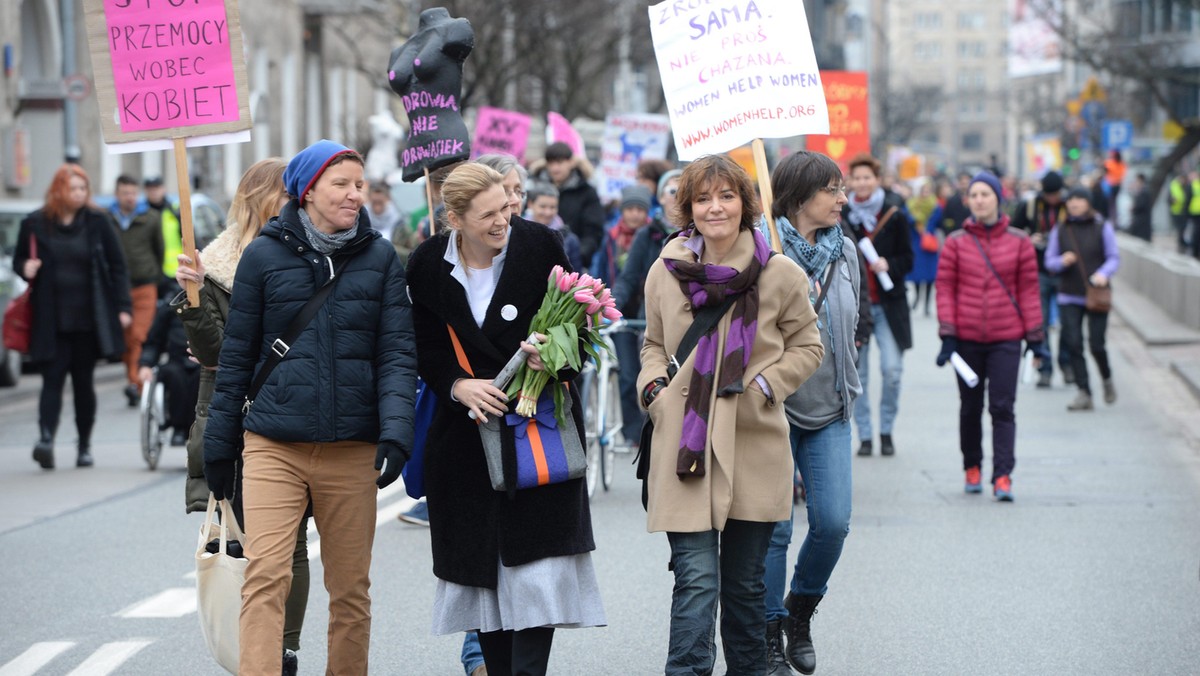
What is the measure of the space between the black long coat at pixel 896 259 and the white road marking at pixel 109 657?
656 cm

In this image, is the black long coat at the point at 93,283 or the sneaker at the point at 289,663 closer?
the sneaker at the point at 289,663

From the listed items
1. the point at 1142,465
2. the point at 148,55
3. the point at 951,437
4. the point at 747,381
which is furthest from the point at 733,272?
the point at 951,437

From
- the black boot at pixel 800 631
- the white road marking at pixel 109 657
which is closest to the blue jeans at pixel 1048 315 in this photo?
the black boot at pixel 800 631

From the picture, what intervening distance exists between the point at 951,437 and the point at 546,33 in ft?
88.7

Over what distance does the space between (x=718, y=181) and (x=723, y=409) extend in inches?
27.8

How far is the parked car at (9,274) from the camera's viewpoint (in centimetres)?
1675

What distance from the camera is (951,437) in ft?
44.2

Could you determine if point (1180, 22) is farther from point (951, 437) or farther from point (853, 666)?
point (853, 666)

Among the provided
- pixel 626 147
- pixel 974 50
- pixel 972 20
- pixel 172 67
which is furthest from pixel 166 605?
pixel 972 20

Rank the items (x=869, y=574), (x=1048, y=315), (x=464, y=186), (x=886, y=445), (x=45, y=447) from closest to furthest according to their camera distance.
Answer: (x=464, y=186) < (x=869, y=574) < (x=45, y=447) < (x=886, y=445) < (x=1048, y=315)

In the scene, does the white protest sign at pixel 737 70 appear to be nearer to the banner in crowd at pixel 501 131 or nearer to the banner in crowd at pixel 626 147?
the banner in crowd at pixel 501 131

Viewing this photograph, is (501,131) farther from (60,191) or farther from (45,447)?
(45,447)

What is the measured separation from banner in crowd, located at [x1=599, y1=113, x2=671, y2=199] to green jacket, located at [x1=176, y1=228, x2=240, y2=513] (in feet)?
44.9

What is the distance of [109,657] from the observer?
22.4 ft
